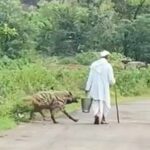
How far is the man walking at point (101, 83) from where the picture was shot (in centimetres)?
1725

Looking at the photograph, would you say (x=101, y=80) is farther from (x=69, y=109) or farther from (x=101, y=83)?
(x=69, y=109)

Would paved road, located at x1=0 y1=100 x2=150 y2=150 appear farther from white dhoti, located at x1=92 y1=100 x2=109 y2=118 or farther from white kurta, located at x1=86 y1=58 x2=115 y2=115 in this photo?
white kurta, located at x1=86 y1=58 x2=115 y2=115

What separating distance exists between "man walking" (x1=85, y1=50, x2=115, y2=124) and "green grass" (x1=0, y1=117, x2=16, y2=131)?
91.5 inches

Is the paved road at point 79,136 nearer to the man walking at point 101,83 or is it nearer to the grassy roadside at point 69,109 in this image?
the grassy roadside at point 69,109

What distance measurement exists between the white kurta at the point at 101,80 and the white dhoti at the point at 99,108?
0.25 ft

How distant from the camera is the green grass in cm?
1519

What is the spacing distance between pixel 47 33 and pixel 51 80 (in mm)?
16848

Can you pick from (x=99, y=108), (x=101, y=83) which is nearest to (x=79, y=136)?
(x=99, y=108)

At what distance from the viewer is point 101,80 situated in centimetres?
1741

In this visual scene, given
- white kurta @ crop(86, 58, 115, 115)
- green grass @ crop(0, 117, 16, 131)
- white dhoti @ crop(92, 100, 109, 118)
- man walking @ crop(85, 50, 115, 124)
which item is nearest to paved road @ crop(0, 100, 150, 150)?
green grass @ crop(0, 117, 16, 131)

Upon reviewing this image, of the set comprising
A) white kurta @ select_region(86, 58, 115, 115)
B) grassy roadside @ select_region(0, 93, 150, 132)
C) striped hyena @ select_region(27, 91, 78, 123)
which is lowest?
grassy roadside @ select_region(0, 93, 150, 132)

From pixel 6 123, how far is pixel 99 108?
2.76 metres

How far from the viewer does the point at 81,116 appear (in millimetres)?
19375

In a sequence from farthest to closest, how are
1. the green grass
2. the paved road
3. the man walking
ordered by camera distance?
the man walking, the green grass, the paved road
